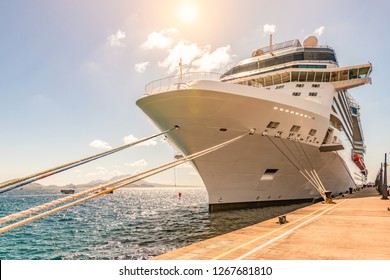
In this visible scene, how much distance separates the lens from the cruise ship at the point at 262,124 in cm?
1511

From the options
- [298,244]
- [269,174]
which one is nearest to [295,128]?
[269,174]

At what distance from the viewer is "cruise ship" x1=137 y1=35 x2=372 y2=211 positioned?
15.1 metres

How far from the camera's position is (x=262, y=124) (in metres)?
16.5

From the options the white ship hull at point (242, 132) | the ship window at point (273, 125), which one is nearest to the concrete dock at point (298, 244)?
the white ship hull at point (242, 132)

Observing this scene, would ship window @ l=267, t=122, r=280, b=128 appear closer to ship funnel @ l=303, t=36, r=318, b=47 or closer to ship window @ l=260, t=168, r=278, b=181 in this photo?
ship window @ l=260, t=168, r=278, b=181

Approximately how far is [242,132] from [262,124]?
129cm

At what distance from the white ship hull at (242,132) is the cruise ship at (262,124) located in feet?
0.16

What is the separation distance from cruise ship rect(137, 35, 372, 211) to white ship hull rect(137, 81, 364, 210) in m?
0.05

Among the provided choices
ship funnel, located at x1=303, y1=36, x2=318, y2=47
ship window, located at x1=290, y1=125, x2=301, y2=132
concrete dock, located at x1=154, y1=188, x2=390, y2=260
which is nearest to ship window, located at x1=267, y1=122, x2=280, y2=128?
ship window, located at x1=290, y1=125, x2=301, y2=132

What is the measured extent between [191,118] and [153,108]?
7.44ft

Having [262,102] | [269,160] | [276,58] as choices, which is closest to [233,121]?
[262,102]

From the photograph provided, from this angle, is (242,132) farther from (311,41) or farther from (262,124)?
(311,41)

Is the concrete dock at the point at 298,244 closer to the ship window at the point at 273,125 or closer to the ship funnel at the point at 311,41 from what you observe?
the ship window at the point at 273,125

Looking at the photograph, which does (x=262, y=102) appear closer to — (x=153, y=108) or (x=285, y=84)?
(x=153, y=108)
